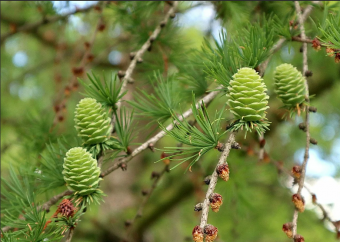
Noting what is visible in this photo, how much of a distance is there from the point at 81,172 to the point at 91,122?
12cm

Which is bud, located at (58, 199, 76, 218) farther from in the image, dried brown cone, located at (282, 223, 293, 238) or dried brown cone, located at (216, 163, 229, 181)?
dried brown cone, located at (282, 223, 293, 238)

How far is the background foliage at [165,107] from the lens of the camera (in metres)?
0.83

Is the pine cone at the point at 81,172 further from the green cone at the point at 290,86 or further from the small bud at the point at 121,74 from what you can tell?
the green cone at the point at 290,86

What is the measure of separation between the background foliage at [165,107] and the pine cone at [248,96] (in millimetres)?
50

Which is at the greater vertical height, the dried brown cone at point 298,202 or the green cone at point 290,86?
the green cone at point 290,86

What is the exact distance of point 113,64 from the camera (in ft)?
8.10

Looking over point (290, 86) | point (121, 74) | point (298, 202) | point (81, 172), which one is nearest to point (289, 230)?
point (298, 202)

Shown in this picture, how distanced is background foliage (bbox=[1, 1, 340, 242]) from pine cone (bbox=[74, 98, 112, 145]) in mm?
51

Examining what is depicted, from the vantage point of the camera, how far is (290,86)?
776mm

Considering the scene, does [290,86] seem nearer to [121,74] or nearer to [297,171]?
[297,171]

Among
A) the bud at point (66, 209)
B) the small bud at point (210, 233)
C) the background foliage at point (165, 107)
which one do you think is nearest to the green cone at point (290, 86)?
the background foliage at point (165, 107)

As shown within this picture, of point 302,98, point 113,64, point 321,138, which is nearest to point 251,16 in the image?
point 302,98

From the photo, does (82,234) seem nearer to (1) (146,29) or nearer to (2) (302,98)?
(1) (146,29)

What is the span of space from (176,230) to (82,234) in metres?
0.59
